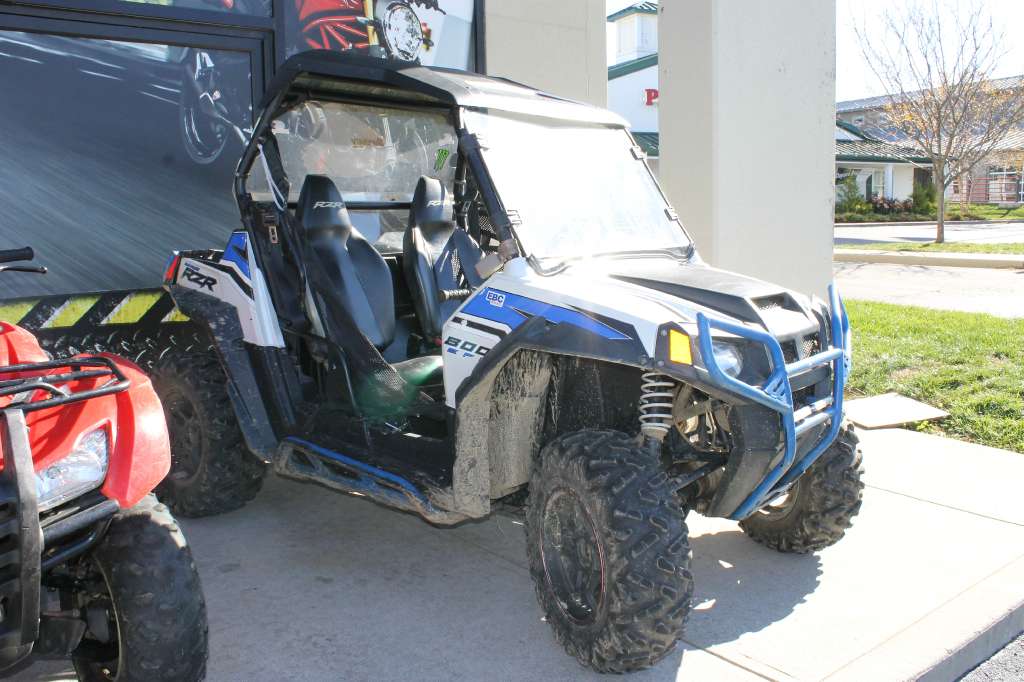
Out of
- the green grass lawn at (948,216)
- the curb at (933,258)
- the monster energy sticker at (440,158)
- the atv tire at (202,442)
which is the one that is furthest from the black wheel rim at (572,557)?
the green grass lawn at (948,216)

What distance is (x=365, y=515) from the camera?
4992 millimetres

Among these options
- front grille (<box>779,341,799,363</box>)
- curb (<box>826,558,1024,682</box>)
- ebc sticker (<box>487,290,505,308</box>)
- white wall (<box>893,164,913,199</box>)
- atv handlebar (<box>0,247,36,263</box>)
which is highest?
white wall (<box>893,164,913,199</box>)

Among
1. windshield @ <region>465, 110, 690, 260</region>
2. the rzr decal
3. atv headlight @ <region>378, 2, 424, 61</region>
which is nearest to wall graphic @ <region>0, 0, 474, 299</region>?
atv headlight @ <region>378, 2, 424, 61</region>

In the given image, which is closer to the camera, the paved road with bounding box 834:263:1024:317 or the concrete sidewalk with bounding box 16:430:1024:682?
the concrete sidewalk with bounding box 16:430:1024:682

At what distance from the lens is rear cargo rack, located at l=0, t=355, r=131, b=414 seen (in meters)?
2.52

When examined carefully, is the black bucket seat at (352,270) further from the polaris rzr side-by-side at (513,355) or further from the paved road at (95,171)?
the paved road at (95,171)

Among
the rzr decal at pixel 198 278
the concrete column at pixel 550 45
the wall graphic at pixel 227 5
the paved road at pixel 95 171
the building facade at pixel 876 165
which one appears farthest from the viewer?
the building facade at pixel 876 165

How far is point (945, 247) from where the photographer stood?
70.1 feet

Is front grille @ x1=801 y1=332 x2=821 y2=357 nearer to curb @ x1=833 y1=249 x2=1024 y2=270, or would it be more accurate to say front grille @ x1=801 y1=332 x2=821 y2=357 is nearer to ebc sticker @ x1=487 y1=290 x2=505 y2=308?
ebc sticker @ x1=487 y1=290 x2=505 y2=308

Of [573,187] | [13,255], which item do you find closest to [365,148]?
[573,187]

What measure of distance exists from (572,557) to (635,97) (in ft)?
Result: 92.0

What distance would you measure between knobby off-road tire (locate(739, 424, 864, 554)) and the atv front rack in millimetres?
427

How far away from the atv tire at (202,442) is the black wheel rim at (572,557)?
2014 millimetres

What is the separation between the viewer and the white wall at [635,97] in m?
29.5
